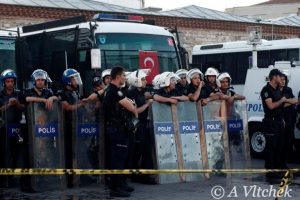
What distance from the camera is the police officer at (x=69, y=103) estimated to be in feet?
33.1

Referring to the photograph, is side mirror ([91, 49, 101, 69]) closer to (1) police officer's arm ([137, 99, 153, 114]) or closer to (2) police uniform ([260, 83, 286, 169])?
(1) police officer's arm ([137, 99, 153, 114])

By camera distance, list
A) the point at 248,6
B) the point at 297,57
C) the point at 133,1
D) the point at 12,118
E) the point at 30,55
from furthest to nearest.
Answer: the point at 248,6
the point at 133,1
the point at 297,57
the point at 30,55
the point at 12,118

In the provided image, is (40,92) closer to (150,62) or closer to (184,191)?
(184,191)

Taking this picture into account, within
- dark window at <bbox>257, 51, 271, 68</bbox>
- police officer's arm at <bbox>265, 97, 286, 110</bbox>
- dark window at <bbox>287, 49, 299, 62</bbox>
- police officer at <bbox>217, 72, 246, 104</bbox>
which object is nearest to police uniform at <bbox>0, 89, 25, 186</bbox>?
police officer at <bbox>217, 72, 246, 104</bbox>

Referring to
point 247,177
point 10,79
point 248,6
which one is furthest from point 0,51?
point 248,6

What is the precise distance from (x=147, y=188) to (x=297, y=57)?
33.1 feet

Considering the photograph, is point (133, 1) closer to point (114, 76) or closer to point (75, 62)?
point (75, 62)

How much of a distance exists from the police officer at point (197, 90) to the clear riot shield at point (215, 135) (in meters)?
0.15

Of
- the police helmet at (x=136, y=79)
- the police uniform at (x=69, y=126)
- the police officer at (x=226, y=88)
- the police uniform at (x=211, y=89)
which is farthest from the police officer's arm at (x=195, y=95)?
the police uniform at (x=69, y=126)

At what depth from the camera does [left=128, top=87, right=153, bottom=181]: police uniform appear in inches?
408

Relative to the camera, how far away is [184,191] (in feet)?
32.2

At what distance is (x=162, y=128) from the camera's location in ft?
34.4

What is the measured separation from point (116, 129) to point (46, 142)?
117 cm

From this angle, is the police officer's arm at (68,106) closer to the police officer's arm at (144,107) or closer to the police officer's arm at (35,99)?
the police officer's arm at (35,99)
